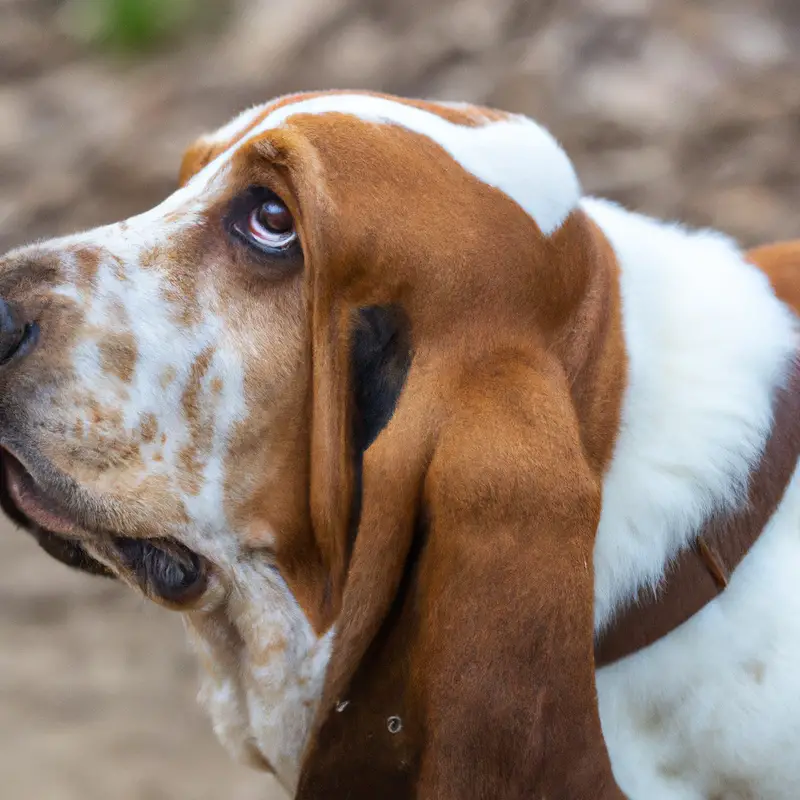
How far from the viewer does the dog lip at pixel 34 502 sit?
186cm

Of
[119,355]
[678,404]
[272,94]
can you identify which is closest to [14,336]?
[119,355]

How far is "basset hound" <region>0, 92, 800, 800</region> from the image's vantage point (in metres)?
1.62

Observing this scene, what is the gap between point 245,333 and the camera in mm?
1808

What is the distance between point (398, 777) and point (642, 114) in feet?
11.9

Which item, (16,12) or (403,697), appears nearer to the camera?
(403,697)

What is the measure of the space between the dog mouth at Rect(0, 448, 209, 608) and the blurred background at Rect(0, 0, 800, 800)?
1877mm

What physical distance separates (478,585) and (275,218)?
0.67m

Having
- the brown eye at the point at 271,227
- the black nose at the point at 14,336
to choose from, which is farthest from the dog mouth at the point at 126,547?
the brown eye at the point at 271,227

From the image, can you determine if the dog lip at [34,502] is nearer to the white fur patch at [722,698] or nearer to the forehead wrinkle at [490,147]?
the forehead wrinkle at [490,147]

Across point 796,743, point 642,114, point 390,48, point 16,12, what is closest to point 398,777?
point 796,743

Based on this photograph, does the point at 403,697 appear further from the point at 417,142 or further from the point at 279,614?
the point at 417,142

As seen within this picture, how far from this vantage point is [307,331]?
70.9 inches

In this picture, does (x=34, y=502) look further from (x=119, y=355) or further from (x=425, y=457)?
(x=425, y=457)

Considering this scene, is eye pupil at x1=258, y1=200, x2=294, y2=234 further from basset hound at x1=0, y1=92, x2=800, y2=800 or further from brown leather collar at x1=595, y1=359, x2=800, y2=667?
brown leather collar at x1=595, y1=359, x2=800, y2=667
